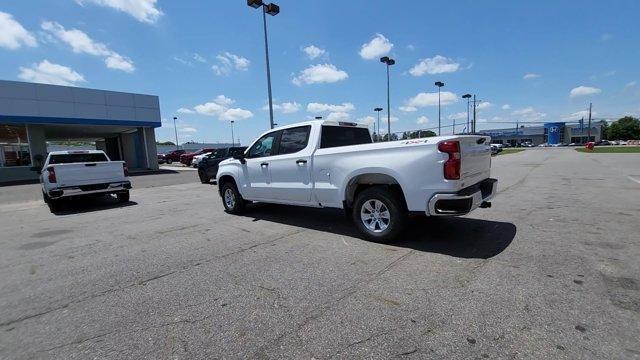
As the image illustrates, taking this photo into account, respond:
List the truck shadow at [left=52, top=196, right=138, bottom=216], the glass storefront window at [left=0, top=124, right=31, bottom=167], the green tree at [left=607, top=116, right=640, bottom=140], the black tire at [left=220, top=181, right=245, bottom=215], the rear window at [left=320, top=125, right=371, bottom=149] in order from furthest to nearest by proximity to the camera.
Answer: the green tree at [left=607, top=116, right=640, bottom=140]
the glass storefront window at [left=0, top=124, right=31, bottom=167]
the truck shadow at [left=52, top=196, right=138, bottom=216]
the black tire at [left=220, top=181, right=245, bottom=215]
the rear window at [left=320, top=125, right=371, bottom=149]

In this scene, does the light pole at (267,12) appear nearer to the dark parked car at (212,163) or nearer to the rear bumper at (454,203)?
the dark parked car at (212,163)

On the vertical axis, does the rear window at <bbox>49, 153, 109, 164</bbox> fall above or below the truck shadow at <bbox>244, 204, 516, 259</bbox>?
above

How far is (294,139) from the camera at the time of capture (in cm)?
678

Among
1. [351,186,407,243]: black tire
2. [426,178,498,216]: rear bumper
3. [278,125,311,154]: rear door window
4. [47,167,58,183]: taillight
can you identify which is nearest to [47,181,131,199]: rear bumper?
[47,167,58,183]: taillight

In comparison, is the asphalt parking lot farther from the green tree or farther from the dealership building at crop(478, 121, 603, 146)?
the green tree

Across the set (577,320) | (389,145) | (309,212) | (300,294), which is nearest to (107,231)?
(309,212)

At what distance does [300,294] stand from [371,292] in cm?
77

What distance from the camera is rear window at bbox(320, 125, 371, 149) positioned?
6.45 metres

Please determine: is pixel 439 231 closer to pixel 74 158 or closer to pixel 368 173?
pixel 368 173

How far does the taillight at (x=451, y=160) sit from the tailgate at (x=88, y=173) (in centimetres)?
1028

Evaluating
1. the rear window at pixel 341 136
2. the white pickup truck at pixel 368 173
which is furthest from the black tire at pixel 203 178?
the rear window at pixel 341 136

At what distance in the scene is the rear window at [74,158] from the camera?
35.2ft

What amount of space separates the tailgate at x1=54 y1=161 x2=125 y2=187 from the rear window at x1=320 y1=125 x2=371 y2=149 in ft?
26.1

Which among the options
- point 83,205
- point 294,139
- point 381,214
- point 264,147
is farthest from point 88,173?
point 381,214
